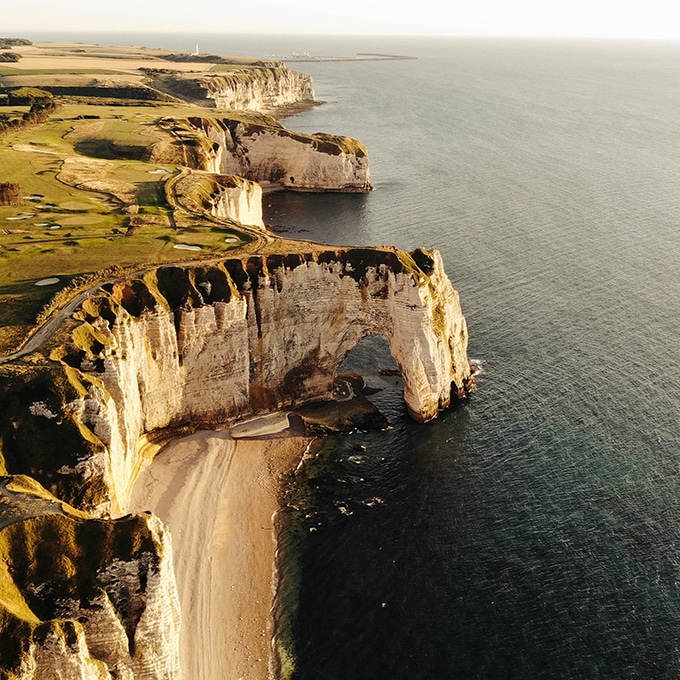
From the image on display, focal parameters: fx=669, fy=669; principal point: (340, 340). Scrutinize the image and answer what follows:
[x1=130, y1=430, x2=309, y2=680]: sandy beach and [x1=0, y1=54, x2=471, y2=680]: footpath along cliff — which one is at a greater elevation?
[x1=0, y1=54, x2=471, y2=680]: footpath along cliff

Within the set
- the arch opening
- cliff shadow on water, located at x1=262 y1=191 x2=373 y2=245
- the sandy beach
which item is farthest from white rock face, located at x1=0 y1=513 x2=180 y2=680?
cliff shadow on water, located at x1=262 y1=191 x2=373 y2=245

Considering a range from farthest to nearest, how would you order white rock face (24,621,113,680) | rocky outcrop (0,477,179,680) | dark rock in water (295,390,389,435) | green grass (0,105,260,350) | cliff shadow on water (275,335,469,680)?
dark rock in water (295,390,389,435), green grass (0,105,260,350), cliff shadow on water (275,335,469,680), rocky outcrop (0,477,179,680), white rock face (24,621,113,680)

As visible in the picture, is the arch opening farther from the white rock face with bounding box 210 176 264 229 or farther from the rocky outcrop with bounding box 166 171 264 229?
the white rock face with bounding box 210 176 264 229

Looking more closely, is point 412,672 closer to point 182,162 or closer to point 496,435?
point 496,435

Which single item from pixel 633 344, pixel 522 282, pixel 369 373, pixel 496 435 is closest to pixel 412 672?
pixel 496 435

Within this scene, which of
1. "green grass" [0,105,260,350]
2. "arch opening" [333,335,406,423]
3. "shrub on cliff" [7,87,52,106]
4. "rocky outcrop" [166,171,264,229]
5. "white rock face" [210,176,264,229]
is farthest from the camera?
"shrub on cliff" [7,87,52,106]

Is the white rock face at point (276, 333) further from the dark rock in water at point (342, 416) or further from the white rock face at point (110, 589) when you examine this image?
the white rock face at point (110, 589)

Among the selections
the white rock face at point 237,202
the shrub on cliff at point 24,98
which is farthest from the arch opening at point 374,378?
the shrub on cliff at point 24,98

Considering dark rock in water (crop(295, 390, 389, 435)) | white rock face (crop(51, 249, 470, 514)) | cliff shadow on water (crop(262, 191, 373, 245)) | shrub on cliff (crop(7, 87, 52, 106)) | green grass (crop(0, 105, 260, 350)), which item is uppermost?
shrub on cliff (crop(7, 87, 52, 106))
